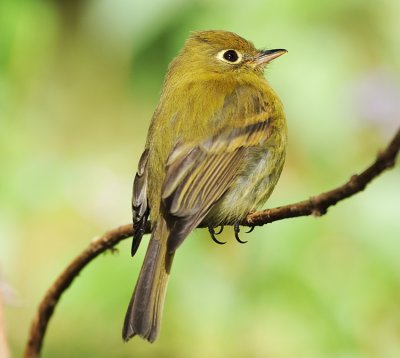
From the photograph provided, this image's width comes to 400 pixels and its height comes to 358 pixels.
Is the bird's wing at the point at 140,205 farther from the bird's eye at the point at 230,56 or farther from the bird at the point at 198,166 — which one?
the bird's eye at the point at 230,56

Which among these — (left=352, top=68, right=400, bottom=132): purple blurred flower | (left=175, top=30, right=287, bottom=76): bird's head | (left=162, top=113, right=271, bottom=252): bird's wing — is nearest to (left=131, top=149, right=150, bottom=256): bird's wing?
(left=162, top=113, right=271, bottom=252): bird's wing

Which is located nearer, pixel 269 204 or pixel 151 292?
pixel 151 292

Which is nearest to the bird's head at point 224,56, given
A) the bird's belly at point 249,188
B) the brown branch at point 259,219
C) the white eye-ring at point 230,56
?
the white eye-ring at point 230,56

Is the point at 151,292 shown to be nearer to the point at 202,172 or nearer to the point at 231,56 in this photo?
the point at 202,172

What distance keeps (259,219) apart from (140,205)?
768 millimetres

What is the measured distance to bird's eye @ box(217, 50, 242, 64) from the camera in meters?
3.86

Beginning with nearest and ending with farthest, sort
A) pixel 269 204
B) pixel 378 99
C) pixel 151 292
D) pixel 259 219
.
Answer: pixel 259 219 < pixel 151 292 < pixel 269 204 < pixel 378 99

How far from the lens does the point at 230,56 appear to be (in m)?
3.88

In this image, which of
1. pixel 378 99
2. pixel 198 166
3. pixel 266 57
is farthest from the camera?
pixel 378 99

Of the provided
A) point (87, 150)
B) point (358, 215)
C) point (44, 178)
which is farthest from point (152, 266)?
point (87, 150)

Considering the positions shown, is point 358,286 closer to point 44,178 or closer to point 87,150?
point 44,178

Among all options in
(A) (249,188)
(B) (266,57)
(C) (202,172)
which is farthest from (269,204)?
(C) (202,172)

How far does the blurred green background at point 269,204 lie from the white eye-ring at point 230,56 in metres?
0.32

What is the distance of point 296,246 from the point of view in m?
3.71
